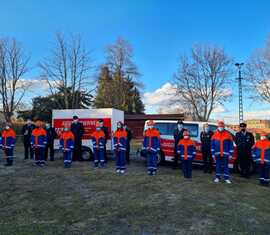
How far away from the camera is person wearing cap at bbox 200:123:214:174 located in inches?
435

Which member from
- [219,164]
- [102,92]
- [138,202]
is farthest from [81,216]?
[102,92]

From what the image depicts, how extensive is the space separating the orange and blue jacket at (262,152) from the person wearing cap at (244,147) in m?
0.96

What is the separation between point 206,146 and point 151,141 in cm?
218

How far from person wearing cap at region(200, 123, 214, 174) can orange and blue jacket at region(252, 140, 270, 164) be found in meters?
1.87

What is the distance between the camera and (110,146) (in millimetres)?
14383

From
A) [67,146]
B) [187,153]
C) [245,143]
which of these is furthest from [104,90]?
[187,153]

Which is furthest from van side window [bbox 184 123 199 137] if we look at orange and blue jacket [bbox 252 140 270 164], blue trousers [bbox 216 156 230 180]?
orange and blue jacket [bbox 252 140 270 164]

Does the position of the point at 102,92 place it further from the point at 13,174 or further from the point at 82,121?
the point at 13,174

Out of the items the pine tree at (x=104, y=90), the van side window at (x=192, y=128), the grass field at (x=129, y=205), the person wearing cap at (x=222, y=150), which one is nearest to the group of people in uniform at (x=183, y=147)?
the person wearing cap at (x=222, y=150)

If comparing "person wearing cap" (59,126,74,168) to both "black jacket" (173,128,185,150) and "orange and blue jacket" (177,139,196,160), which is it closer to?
"black jacket" (173,128,185,150)

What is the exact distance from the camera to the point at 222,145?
9406 mm

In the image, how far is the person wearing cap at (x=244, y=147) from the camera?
34.7 feet

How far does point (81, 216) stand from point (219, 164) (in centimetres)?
524

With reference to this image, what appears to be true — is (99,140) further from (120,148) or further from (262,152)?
(262,152)
